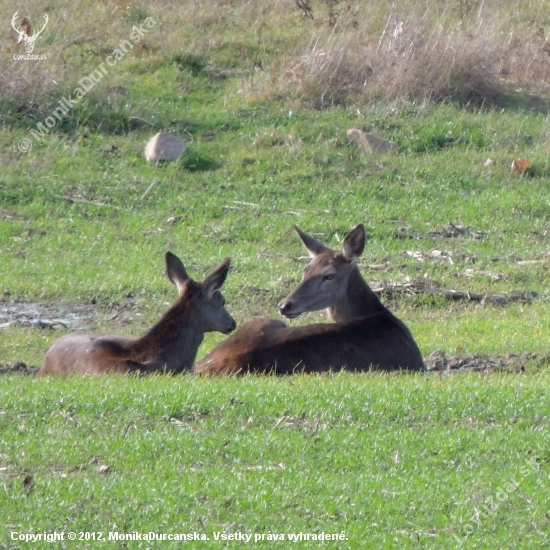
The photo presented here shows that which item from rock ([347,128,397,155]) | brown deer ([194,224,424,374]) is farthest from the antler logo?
brown deer ([194,224,424,374])

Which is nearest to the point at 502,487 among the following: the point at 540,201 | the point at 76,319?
the point at 76,319

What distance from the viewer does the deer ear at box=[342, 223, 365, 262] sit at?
1042 cm

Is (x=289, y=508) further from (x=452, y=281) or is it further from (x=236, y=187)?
(x=236, y=187)

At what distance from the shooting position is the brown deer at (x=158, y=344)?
8711 millimetres

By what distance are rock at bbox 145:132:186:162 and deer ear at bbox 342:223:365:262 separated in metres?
6.87

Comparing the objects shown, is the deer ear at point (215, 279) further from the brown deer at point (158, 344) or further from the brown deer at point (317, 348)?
the brown deer at point (317, 348)

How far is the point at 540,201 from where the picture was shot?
1634 centimetres

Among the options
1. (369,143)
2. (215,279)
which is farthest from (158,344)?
(369,143)

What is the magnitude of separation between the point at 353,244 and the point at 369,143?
7.25 metres

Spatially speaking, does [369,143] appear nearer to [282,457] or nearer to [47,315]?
[47,315]

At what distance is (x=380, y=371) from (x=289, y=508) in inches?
138

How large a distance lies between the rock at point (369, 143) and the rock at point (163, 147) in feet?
9.06

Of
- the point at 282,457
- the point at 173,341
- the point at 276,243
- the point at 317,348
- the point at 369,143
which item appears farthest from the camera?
the point at 369,143

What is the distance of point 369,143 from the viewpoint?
17.5 meters
